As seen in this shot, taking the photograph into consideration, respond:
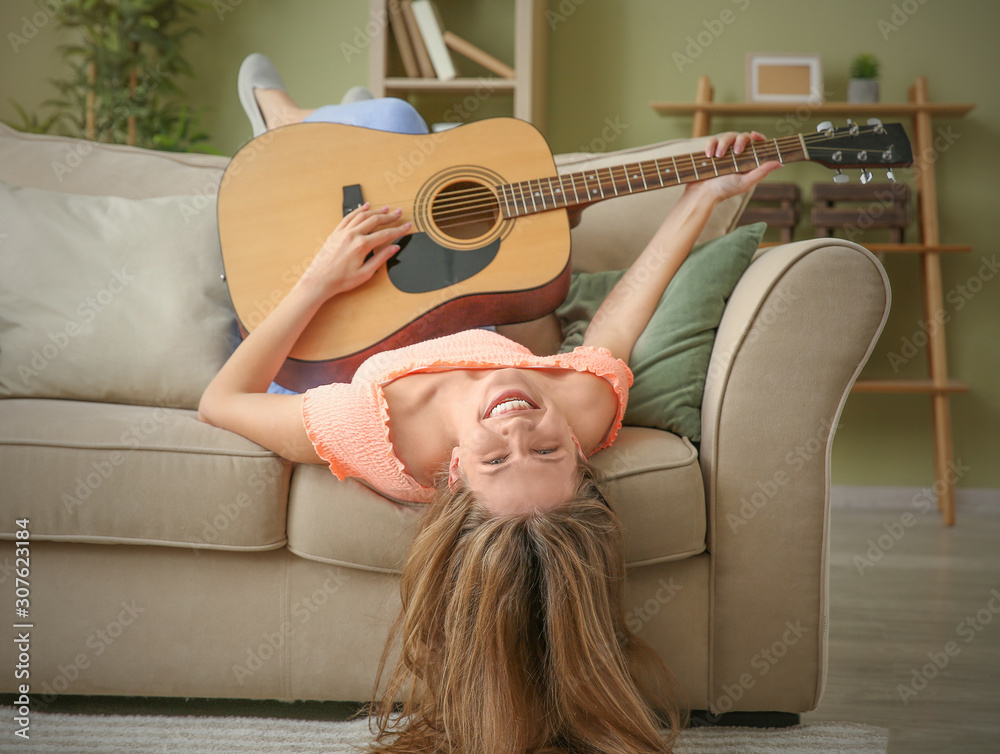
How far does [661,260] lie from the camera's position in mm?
1400

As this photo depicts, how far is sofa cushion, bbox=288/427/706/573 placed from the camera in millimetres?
1095

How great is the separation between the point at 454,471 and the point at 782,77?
2383 millimetres

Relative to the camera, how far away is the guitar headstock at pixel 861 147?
141 cm

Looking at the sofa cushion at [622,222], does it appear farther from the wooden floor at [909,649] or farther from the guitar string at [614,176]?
the wooden floor at [909,649]

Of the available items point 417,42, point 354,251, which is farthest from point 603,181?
point 417,42

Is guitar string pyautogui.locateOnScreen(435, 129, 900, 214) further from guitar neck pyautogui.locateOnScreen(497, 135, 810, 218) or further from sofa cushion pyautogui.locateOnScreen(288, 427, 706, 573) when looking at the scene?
sofa cushion pyautogui.locateOnScreen(288, 427, 706, 573)

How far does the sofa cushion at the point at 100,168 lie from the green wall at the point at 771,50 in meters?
1.38

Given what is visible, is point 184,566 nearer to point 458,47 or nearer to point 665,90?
point 458,47

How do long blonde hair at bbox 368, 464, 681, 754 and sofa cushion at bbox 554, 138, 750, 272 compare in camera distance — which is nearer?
long blonde hair at bbox 368, 464, 681, 754

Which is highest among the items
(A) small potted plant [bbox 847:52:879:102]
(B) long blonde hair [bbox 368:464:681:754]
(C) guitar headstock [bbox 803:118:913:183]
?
(A) small potted plant [bbox 847:52:879:102]

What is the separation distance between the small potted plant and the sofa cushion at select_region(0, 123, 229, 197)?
2117 mm

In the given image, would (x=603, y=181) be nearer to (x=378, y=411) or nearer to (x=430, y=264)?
(x=430, y=264)

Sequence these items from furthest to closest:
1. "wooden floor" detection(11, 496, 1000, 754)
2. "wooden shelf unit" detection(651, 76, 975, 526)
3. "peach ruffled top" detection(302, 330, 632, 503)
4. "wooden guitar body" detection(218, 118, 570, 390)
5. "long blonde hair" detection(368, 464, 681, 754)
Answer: "wooden shelf unit" detection(651, 76, 975, 526), "wooden guitar body" detection(218, 118, 570, 390), "wooden floor" detection(11, 496, 1000, 754), "peach ruffled top" detection(302, 330, 632, 503), "long blonde hair" detection(368, 464, 681, 754)

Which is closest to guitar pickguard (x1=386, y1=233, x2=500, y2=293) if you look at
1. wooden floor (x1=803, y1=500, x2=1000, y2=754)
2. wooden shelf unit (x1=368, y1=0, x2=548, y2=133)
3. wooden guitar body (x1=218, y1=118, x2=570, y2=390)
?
wooden guitar body (x1=218, y1=118, x2=570, y2=390)
